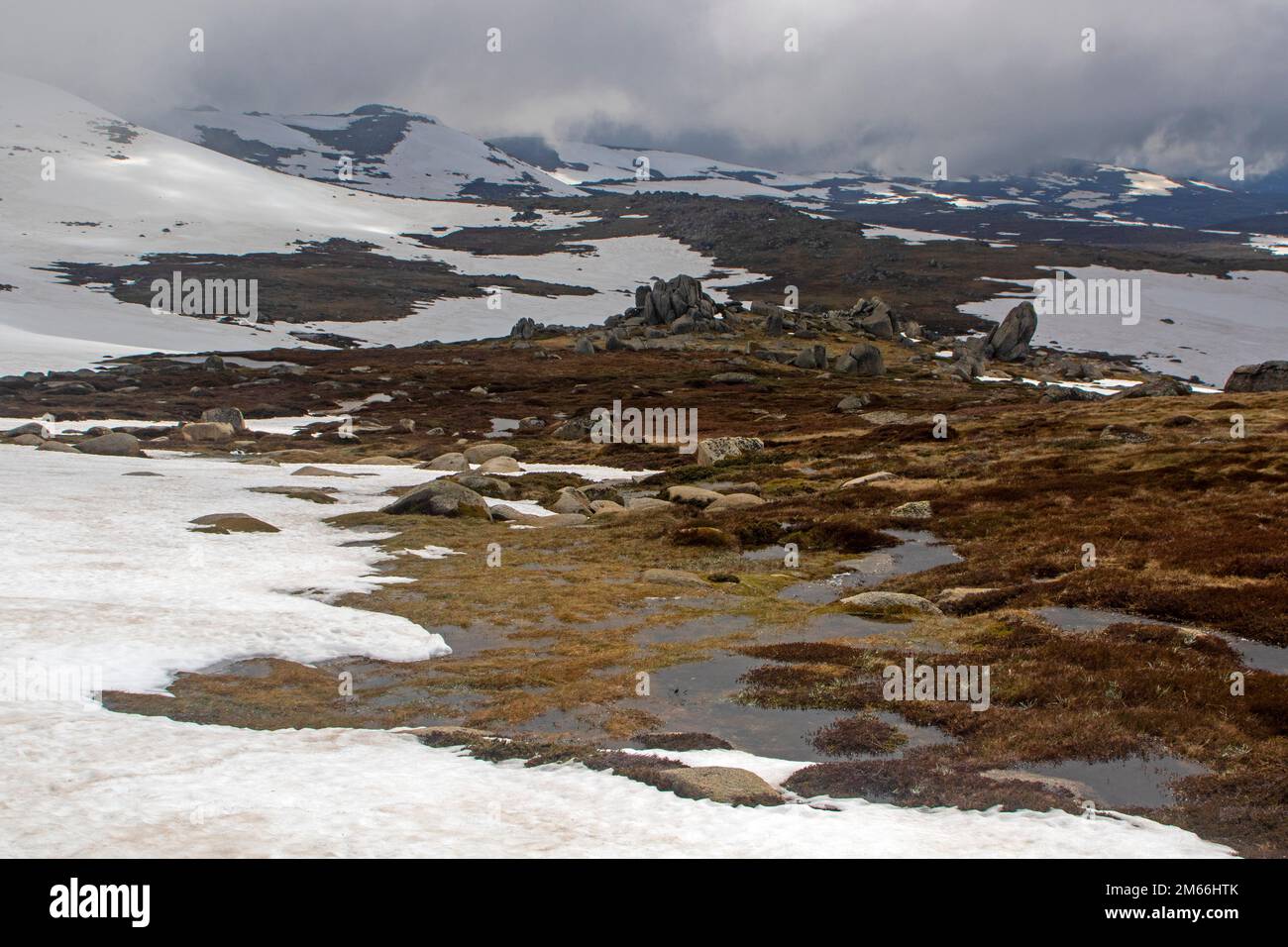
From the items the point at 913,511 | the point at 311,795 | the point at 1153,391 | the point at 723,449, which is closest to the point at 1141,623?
the point at 913,511

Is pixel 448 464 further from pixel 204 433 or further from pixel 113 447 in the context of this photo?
pixel 204 433

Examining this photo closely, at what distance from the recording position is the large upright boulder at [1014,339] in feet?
396

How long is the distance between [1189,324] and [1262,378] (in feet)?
233

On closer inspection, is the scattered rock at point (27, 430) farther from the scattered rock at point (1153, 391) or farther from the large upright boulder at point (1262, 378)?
the large upright boulder at point (1262, 378)

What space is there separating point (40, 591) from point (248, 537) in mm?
9295

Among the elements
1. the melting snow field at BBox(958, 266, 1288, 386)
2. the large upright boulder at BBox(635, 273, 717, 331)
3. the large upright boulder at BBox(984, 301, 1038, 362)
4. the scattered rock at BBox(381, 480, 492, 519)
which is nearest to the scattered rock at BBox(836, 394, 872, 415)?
the scattered rock at BBox(381, 480, 492, 519)

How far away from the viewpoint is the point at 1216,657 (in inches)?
729

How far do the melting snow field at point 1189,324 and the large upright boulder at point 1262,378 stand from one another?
3931 cm

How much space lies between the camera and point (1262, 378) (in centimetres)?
7456

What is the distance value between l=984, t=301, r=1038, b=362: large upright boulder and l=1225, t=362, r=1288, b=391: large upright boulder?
4327 cm

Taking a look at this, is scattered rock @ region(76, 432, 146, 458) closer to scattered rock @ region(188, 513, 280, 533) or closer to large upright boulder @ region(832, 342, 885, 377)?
scattered rock @ region(188, 513, 280, 533)

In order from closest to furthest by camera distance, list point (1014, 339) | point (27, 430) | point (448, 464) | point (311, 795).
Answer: point (311, 795)
point (448, 464)
point (27, 430)
point (1014, 339)

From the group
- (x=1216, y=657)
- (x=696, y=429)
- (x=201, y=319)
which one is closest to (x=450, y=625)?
(x=1216, y=657)
